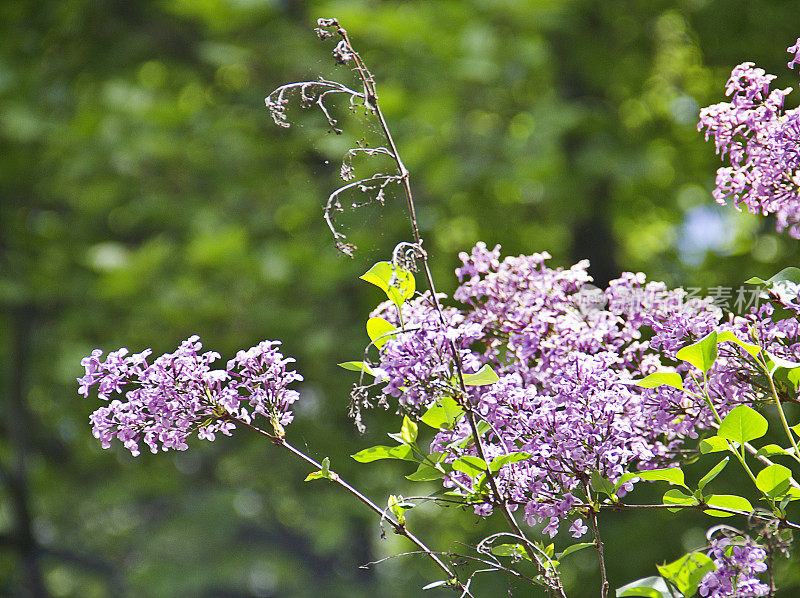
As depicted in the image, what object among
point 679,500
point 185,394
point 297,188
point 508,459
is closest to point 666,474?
point 679,500

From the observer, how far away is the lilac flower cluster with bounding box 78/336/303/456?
2.15 feet

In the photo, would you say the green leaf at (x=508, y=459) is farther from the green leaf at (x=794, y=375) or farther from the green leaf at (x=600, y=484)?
the green leaf at (x=794, y=375)

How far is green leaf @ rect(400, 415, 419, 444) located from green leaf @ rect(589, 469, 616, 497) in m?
0.17

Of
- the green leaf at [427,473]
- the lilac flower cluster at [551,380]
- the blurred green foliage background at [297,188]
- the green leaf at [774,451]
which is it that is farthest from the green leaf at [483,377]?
the blurred green foliage background at [297,188]

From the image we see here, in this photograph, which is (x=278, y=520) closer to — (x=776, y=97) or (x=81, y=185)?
(x=81, y=185)

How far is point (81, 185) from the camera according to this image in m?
3.77

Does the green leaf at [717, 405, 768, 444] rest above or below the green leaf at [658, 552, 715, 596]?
above

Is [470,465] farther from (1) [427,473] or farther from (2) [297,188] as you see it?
(2) [297,188]

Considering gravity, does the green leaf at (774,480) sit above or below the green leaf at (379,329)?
below

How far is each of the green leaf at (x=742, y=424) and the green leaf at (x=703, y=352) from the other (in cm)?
4

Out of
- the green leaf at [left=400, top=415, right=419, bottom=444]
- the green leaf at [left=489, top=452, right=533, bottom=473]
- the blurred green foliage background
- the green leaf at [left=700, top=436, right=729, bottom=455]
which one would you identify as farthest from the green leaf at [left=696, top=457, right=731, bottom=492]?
the blurred green foliage background

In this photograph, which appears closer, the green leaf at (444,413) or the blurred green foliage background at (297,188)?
the green leaf at (444,413)

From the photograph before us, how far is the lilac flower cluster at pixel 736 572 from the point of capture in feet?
1.93

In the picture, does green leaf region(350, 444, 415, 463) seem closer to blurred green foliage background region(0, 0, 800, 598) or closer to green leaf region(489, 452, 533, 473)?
green leaf region(489, 452, 533, 473)
